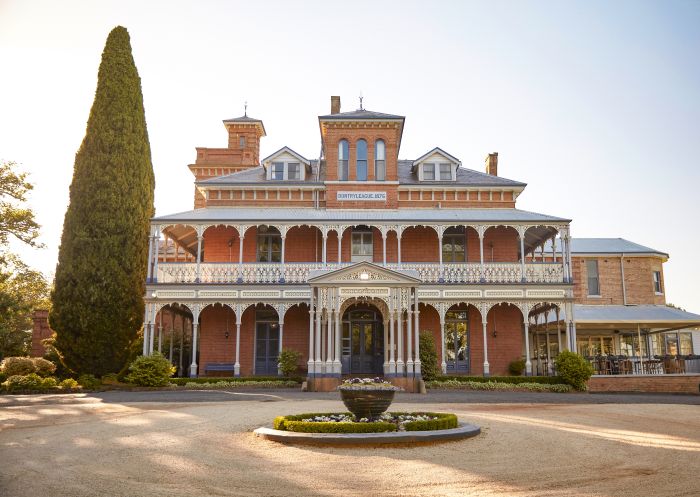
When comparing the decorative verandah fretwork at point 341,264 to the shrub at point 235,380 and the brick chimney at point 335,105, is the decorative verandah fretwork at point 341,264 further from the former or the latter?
the brick chimney at point 335,105

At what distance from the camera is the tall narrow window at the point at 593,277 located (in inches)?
1415

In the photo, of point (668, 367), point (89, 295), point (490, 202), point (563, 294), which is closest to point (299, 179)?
point (490, 202)

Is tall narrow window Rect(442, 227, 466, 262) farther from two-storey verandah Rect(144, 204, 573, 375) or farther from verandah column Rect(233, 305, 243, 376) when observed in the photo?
verandah column Rect(233, 305, 243, 376)

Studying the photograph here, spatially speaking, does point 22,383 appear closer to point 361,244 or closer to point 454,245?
point 361,244

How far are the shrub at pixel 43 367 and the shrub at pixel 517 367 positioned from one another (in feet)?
62.1

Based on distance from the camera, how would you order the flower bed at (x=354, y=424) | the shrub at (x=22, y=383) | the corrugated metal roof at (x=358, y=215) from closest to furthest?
1. the flower bed at (x=354, y=424)
2. the shrub at (x=22, y=383)
3. the corrugated metal roof at (x=358, y=215)

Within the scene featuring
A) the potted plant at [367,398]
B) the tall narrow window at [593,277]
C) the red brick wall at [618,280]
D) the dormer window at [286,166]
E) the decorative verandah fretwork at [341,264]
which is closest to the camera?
the potted plant at [367,398]

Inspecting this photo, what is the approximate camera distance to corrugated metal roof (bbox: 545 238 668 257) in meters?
36.1

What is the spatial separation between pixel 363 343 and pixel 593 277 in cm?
1576

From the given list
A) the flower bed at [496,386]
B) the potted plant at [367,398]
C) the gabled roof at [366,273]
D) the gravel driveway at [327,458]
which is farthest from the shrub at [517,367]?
the potted plant at [367,398]

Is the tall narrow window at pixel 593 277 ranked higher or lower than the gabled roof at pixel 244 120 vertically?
lower

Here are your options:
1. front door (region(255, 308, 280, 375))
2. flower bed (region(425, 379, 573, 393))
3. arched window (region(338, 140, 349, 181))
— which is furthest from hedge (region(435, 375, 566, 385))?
arched window (region(338, 140, 349, 181))

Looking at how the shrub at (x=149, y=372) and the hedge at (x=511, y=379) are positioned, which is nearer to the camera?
the shrub at (x=149, y=372)

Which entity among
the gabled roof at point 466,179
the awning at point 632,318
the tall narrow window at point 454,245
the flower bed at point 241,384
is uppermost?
the gabled roof at point 466,179
